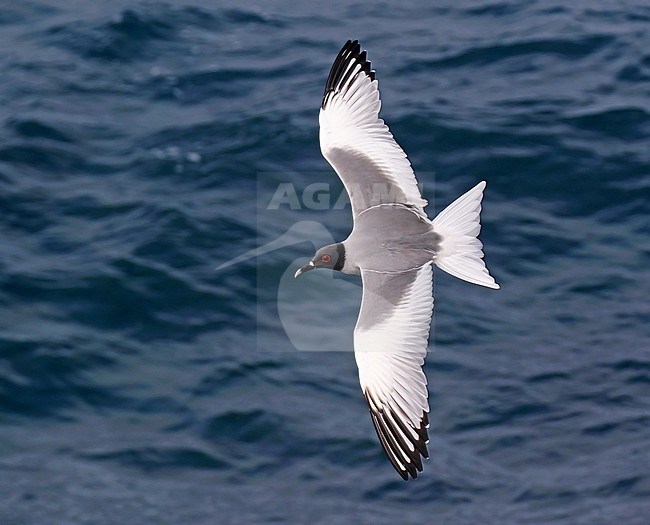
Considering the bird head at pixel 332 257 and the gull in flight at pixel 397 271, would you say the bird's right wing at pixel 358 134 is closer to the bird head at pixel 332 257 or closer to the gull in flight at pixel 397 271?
the gull in flight at pixel 397 271

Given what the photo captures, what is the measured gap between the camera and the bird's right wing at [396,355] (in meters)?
10.8

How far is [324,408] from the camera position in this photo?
629 inches

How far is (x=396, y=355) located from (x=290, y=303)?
19.0 ft

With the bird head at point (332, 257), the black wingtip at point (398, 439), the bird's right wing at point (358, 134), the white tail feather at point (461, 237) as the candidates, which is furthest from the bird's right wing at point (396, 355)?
the bird's right wing at point (358, 134)

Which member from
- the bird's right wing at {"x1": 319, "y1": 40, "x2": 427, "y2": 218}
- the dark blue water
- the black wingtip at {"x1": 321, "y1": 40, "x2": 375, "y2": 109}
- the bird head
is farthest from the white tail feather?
the dark blue water

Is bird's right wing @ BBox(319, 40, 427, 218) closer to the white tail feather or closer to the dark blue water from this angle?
the white tail feather

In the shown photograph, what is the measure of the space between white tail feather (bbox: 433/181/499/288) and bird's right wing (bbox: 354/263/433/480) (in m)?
0.38

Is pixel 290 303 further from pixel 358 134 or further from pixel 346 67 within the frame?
pixel 346 67

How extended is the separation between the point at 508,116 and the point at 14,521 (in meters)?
9.34

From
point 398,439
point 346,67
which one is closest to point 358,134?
point 346,67

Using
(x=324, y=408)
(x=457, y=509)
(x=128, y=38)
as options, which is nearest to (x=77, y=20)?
(x=128, y=38)

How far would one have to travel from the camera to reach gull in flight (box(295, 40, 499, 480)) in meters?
10.9

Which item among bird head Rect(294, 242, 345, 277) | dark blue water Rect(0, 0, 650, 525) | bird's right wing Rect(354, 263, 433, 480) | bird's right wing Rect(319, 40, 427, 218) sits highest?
bird's right wing Rect(319, 40, 427, 218)

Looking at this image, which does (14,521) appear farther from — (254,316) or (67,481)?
(254,316)
